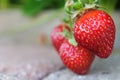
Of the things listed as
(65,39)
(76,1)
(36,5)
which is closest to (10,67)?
(65,39)

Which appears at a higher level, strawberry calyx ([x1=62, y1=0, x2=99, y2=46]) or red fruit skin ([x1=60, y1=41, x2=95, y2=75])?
strawberry calyx ([x1=62, y1=0, x2=99, y2=46])

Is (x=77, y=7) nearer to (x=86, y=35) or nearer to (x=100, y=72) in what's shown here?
(x=86, y=35)

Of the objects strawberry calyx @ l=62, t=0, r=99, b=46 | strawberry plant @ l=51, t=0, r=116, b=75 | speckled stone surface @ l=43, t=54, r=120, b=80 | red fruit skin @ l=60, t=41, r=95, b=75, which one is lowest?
speckled stone surface @ l=43, t=54, r=120, b=80

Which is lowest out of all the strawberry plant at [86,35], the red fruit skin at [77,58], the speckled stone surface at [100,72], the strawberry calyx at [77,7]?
the speckled stone surface at [100,72]

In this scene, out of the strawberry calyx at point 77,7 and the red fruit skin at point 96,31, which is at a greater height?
the strawberry calyx at point 77,7

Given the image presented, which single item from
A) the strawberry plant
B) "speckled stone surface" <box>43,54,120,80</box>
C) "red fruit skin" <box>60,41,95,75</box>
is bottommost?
"speckled stone surface" <box>43,54,120,80</box>

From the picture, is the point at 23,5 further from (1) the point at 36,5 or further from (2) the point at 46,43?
(2) the point at 46,43

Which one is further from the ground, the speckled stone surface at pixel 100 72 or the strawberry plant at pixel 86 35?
the strawberry plant at pixel 86 35

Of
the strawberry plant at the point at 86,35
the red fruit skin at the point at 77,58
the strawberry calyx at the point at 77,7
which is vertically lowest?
the red fruit skin at the point at 77,58
